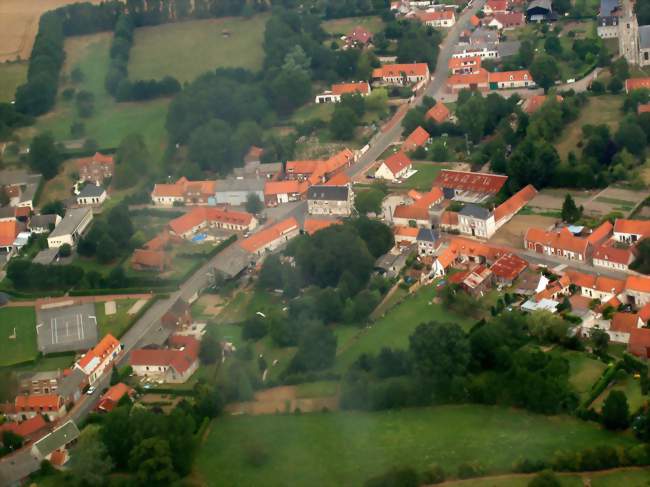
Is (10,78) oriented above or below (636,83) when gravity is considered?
below

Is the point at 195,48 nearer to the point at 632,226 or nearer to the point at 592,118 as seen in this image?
the point at 592,118

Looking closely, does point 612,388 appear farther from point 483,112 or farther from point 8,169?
point 8,169

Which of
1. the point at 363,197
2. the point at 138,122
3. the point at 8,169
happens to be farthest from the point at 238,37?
the point at 363,197

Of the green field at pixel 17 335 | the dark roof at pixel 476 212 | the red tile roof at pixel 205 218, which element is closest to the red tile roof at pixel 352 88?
the red tile roof at pixel 205 218

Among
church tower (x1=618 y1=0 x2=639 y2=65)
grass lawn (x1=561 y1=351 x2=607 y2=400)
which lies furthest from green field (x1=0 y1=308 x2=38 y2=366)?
church tower (x1=618 y1=0 x2=639 y2=65)

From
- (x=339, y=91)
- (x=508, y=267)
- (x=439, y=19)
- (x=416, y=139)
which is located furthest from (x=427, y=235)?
(x=439, y=19)

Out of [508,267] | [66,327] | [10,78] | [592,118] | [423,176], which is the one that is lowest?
[66,327]
